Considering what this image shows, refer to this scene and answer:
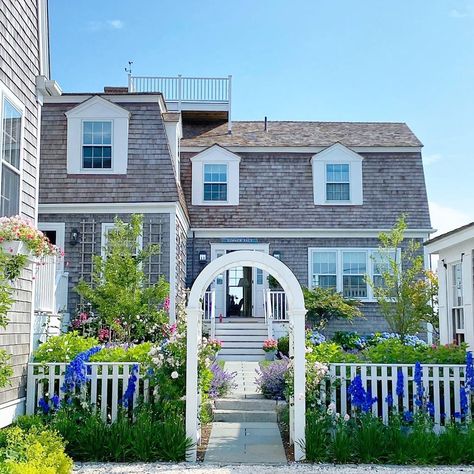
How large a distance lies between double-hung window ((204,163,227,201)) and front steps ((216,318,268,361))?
3772mm

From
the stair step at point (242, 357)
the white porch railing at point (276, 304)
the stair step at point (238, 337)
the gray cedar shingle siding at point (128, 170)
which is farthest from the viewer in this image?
the white porch railing at point (276, 304)

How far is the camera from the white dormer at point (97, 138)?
16156 mm

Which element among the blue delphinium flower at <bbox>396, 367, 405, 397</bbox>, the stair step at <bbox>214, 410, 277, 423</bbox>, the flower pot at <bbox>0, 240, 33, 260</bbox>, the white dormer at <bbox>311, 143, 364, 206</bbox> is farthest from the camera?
the white dormer at <bbox>311, 143, 364, 206</bbox>

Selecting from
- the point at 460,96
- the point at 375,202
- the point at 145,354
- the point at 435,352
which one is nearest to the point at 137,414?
the point at 145,354

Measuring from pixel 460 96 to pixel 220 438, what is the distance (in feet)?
30.3

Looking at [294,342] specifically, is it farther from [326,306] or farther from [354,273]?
[354,273]

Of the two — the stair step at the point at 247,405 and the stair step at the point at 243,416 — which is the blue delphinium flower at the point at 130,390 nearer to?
the stair step at the point at 243,416

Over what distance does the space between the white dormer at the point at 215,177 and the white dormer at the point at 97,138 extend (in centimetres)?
402

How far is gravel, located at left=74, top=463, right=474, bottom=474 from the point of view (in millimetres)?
6855

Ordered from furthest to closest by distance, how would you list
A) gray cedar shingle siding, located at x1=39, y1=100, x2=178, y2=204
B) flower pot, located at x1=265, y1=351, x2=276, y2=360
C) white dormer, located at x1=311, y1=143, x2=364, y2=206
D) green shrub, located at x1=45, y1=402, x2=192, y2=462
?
1. white dormer, located at x1=311, y1=143, x2=364, y2=206
2. flower pot, located at x1=265, y1=351, x2=276, y2=360
3. gray cedar shingle siding, located at x1=39, y1=100, x2=178, y2=204
4. green shrub, located at x1=45, y1=402, x2=192, y2=462

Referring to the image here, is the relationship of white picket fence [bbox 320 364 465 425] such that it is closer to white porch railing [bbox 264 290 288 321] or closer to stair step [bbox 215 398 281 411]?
stair step [bbox 215 398 281 411]

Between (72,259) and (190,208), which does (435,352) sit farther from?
(190,208)

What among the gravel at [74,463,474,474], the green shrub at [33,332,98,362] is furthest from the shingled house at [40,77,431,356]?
the gravel at [74,463,474,474]

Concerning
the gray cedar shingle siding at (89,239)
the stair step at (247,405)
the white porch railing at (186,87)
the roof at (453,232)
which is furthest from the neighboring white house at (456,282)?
the white porch railing at (186,87)
